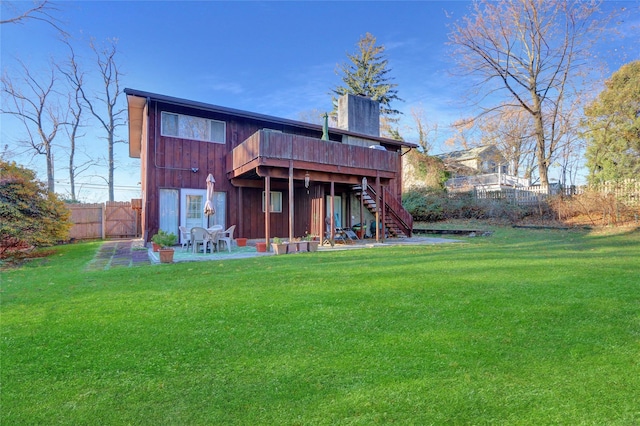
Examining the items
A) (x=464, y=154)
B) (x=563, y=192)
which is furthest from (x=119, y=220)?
(x=464, y=154)

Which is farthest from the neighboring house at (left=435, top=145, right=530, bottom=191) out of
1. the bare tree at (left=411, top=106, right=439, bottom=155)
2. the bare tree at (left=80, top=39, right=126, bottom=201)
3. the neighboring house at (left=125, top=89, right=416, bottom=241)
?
the bare tree at (left=80, top=39, right=126, bottom=201)

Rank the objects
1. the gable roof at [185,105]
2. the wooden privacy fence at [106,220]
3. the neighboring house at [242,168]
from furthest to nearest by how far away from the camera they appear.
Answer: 1. the wooden privacy fence at [106,220]
2. the gable roof at [185,105]
3. the neighboring house at [242,168]

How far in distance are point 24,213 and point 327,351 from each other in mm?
10744

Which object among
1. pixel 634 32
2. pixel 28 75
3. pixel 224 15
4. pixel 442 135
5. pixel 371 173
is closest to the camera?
pixel 371 173

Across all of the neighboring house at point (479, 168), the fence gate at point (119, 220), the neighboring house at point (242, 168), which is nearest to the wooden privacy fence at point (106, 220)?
the fence gate at point (119, 220)

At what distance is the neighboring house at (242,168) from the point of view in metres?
11.5

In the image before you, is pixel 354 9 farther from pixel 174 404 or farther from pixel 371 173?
pixel 174 404

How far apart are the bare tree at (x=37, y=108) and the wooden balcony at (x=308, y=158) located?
17.0 metres

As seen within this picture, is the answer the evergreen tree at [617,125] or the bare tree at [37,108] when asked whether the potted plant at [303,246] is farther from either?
the bare tree at [37,108]

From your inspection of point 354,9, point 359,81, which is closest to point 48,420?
point 354,9

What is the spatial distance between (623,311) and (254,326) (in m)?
3.95

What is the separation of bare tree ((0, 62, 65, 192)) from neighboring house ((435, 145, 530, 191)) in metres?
28.7

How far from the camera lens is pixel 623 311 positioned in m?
3.84

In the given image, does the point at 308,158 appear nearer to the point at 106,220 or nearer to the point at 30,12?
the point at 30,12
